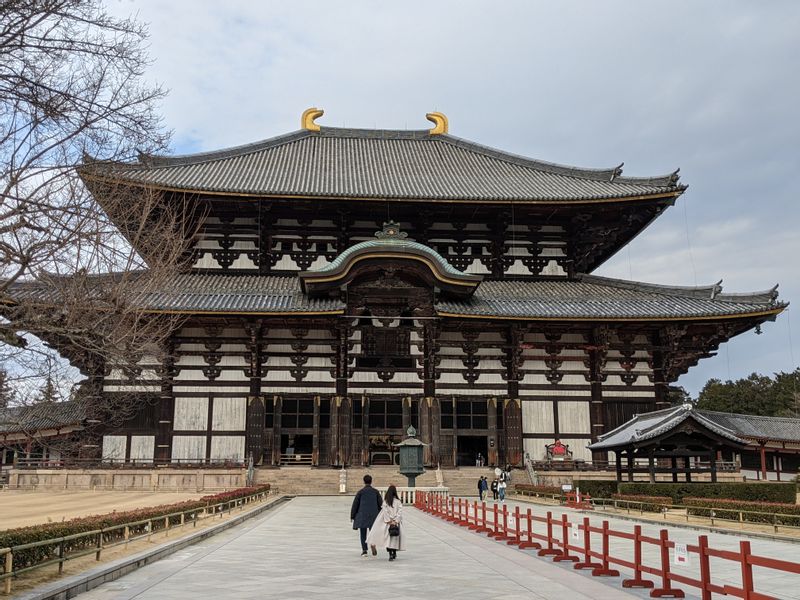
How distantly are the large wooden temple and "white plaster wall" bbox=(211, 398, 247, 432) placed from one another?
66 millimetres

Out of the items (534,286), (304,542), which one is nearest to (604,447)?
(534,286)

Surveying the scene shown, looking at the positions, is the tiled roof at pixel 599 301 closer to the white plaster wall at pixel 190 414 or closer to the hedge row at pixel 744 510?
the white plaster wall at pixel 190 414

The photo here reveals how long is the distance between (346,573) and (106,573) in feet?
12.2

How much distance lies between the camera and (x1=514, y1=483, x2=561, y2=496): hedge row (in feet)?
96.6

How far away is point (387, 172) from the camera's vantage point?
142 ft

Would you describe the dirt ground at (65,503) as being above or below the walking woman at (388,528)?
below

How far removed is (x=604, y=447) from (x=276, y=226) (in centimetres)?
2000

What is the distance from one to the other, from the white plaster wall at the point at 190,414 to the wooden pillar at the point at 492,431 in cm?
1328

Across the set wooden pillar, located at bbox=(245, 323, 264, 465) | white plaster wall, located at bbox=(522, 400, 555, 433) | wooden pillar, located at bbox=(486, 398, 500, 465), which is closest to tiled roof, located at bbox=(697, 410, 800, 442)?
white plaster wall, located at bbox=(522, 400, 555, 433)

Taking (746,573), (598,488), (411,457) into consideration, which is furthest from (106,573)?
(598,488)

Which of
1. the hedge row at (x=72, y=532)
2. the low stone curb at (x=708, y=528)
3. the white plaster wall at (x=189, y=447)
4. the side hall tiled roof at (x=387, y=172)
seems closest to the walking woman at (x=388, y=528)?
the hedge row at (x=72, y=532)

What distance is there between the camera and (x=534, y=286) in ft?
128

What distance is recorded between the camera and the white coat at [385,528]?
44.9 ft

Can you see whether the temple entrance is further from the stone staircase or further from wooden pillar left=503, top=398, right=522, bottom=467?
the stone staircase
